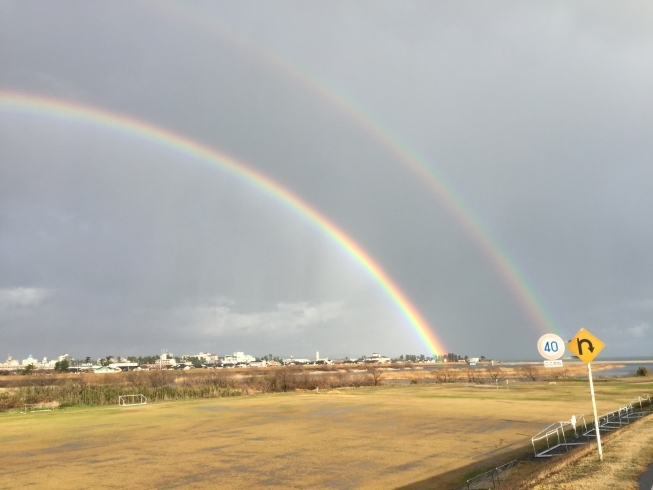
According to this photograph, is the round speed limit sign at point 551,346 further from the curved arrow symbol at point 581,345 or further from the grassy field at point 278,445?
the curved arrow symbol at point 581,345

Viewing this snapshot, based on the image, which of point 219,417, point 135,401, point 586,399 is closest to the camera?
point 219,417

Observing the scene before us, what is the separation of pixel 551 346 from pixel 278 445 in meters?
12.7

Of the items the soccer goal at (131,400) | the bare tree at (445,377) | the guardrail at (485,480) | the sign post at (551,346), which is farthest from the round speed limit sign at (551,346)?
the bare tree at (445,377)

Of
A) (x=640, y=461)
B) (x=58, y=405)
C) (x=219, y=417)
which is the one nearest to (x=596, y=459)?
(x=640, y=461)

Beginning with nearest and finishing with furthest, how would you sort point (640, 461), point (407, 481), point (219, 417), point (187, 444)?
point (640, 461) → point (407, 481) → point (187, 444) → point (219, 417)

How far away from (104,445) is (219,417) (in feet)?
37.7

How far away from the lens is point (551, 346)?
2273cm

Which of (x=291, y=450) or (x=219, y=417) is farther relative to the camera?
(x=219, y=417)

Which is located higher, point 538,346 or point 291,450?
point 538,346

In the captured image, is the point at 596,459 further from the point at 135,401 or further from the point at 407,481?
the point at 135,401

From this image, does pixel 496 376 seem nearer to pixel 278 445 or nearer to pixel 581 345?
pixel 278 445

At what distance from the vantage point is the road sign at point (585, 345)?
512 inches

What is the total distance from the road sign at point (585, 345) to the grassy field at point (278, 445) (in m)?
4.99

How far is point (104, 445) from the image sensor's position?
77.9ft
